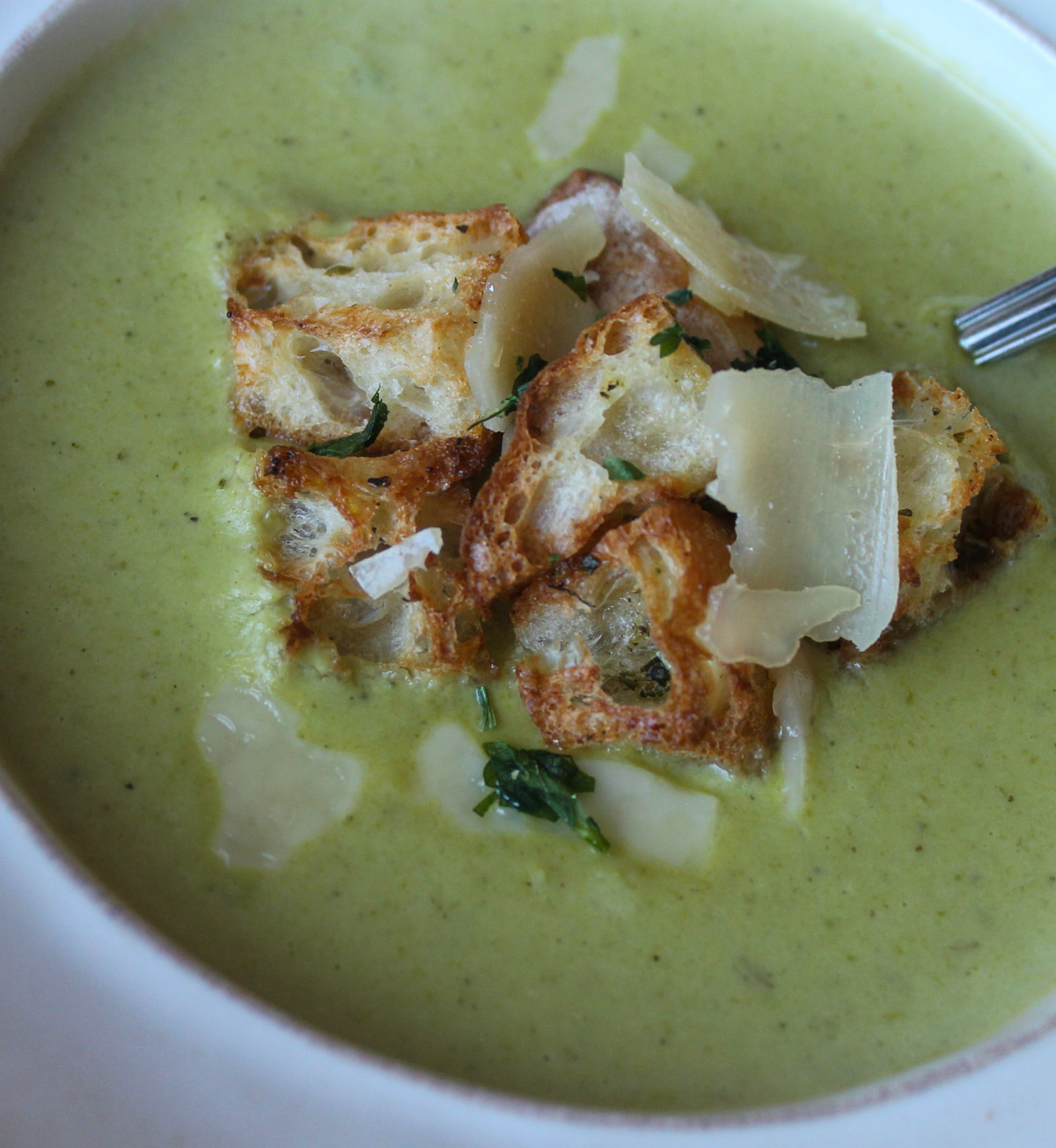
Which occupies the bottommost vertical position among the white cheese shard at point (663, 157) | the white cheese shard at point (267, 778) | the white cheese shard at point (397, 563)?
the white cheese shard at point (267, 778)

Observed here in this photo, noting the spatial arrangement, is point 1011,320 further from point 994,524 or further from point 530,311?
point 530,311

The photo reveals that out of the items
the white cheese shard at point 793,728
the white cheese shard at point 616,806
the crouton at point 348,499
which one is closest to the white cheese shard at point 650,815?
the white cheese shard at point 616,806

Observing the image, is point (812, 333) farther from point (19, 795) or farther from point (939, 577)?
point (19, 795)

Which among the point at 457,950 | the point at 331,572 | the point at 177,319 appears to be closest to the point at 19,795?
the point at 331,572

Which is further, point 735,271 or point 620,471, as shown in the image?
point 735,271

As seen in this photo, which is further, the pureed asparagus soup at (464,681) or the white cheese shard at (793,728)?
the white cheese shard at (793,728)

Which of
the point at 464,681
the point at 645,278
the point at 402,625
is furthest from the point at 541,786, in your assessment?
the point at 645,278

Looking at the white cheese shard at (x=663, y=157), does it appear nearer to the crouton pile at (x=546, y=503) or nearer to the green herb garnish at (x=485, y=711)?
the crouton pile at (x=546, y=503)
